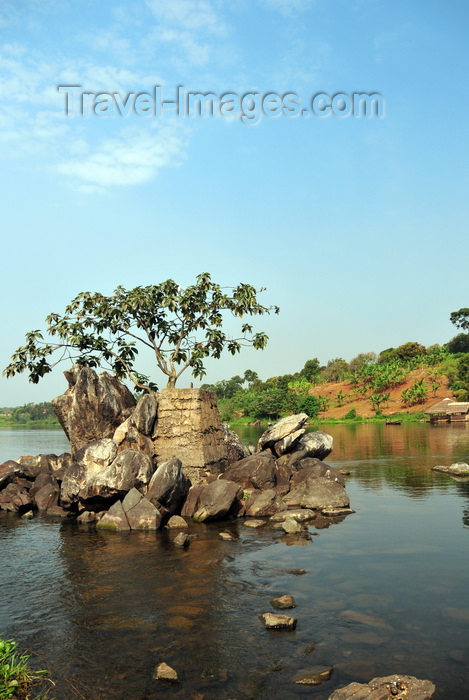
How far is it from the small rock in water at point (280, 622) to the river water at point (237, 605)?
0.14 m

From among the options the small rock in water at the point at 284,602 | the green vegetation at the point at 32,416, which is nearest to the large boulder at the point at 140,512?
the small rock in water at the point at 284,602

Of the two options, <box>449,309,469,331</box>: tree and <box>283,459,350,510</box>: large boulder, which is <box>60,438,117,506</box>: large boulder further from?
<box>449,309,469,331</box>: tree

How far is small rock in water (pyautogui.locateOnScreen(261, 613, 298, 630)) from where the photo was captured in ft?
29.3

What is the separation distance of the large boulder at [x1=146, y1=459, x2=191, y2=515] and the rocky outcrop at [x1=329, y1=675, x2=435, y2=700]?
10.8m

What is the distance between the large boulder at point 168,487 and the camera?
666 inches

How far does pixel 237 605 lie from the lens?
1002 cm

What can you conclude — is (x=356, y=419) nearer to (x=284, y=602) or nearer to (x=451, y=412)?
(x=451, y=412)

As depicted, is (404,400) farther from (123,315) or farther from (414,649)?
(414,649)

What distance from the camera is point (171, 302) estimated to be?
24156mm

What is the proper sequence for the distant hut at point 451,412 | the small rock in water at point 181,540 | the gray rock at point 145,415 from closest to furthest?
the small rock in water at point 181,540 → the gray rock at point 145,415 → the distant hut at point 451,412

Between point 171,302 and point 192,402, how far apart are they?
5868mm

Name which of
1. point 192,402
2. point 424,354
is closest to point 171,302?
point 192,402

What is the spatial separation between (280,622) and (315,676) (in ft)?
5.42

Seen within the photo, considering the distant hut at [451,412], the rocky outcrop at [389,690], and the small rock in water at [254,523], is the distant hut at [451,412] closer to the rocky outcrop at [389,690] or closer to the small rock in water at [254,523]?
the small rock in water at [254,523]
